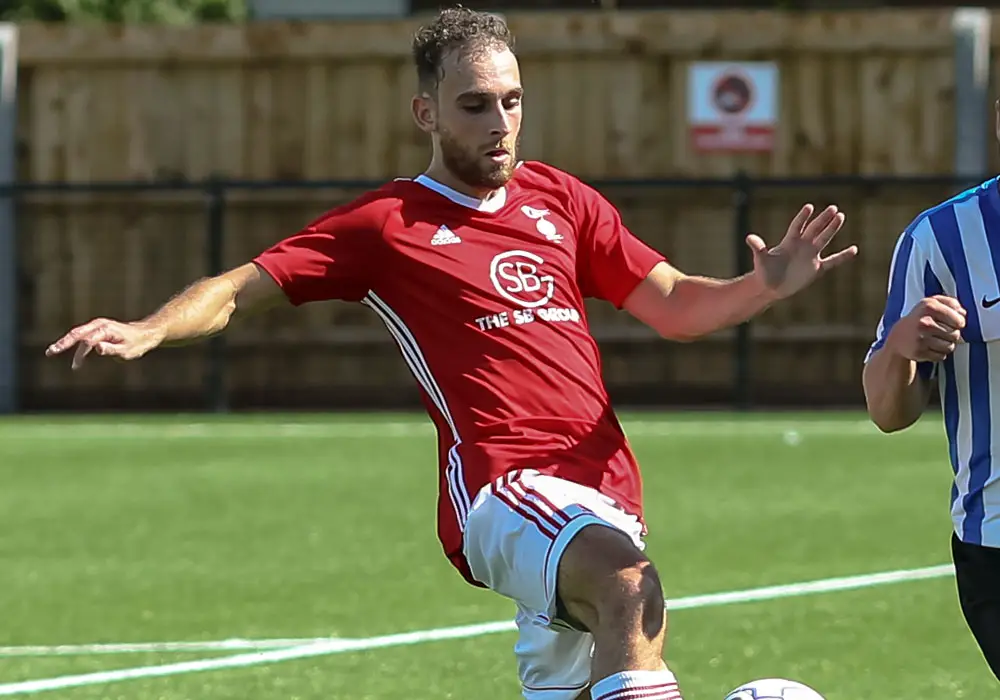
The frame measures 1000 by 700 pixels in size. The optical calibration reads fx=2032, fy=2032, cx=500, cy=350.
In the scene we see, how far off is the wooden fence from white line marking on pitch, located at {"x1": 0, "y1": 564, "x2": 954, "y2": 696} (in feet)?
31.3

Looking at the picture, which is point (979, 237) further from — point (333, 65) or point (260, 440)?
point (333, 65)

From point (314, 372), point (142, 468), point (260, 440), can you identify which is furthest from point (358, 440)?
point (314, 372)

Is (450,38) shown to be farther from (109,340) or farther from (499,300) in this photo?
(109,340)

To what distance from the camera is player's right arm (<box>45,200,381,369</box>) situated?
4.98m

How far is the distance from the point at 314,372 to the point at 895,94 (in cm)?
591

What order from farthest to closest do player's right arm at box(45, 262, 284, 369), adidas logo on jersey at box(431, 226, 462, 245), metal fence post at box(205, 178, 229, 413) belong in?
metal fence post at box(205, 178, 229, 413), adidas logo on jersey at box(431, 226, 462, 245), player's right arm at box(45, 262, 284, 369)

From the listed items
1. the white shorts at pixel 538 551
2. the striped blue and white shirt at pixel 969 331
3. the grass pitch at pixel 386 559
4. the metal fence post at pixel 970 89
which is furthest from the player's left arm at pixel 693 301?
the metal fence post at pixel 970 89

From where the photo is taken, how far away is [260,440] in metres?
15.7

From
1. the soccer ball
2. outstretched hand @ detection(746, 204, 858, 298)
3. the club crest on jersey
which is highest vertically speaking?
the club crest on jersey

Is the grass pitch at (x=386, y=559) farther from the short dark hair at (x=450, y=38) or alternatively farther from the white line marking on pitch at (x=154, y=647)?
the short dark hair at (x=450, y=38)

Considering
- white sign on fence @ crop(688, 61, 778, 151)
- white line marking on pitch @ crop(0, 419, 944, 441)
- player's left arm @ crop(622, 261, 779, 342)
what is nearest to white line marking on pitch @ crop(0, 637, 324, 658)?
player's left arm @ crop(622, 261, 779, 342)

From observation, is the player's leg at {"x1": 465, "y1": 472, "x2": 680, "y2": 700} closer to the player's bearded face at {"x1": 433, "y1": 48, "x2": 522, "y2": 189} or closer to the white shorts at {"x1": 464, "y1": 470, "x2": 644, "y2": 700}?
the white shorts at {"x1": 464, "y1": 470, "x2": 644, "y2": 700}

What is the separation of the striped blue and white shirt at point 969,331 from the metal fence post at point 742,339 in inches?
518

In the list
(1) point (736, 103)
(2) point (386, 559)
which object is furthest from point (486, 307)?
(1) point (736, 103)
